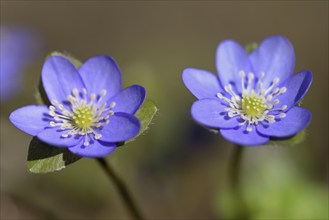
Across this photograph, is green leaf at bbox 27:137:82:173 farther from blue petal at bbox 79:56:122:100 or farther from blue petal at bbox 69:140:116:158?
blue petal at bbox 79:56:122:100

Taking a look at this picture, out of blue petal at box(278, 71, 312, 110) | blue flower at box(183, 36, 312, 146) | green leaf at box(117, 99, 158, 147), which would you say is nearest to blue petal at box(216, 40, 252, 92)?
blue flower at box(183, 36, 312, 146)

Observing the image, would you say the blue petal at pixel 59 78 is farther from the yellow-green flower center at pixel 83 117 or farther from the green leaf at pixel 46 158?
the green leaf at pixel 46 158

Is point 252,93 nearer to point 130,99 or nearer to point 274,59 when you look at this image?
point 274,59

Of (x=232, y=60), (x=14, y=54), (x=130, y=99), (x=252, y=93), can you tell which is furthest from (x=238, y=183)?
(x=14, y=54)

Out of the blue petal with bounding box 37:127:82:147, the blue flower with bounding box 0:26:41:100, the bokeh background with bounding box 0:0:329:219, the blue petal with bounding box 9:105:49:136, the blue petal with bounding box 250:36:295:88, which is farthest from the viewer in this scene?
the blue flower with bounding box 0:26:41:100

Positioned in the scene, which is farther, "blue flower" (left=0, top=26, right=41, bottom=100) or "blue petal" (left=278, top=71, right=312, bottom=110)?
"blue flower" (left=0, top=26, right=41, bottom=100)

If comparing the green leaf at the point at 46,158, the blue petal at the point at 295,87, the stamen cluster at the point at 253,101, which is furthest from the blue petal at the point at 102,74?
the blue petal at the point at 295,87
